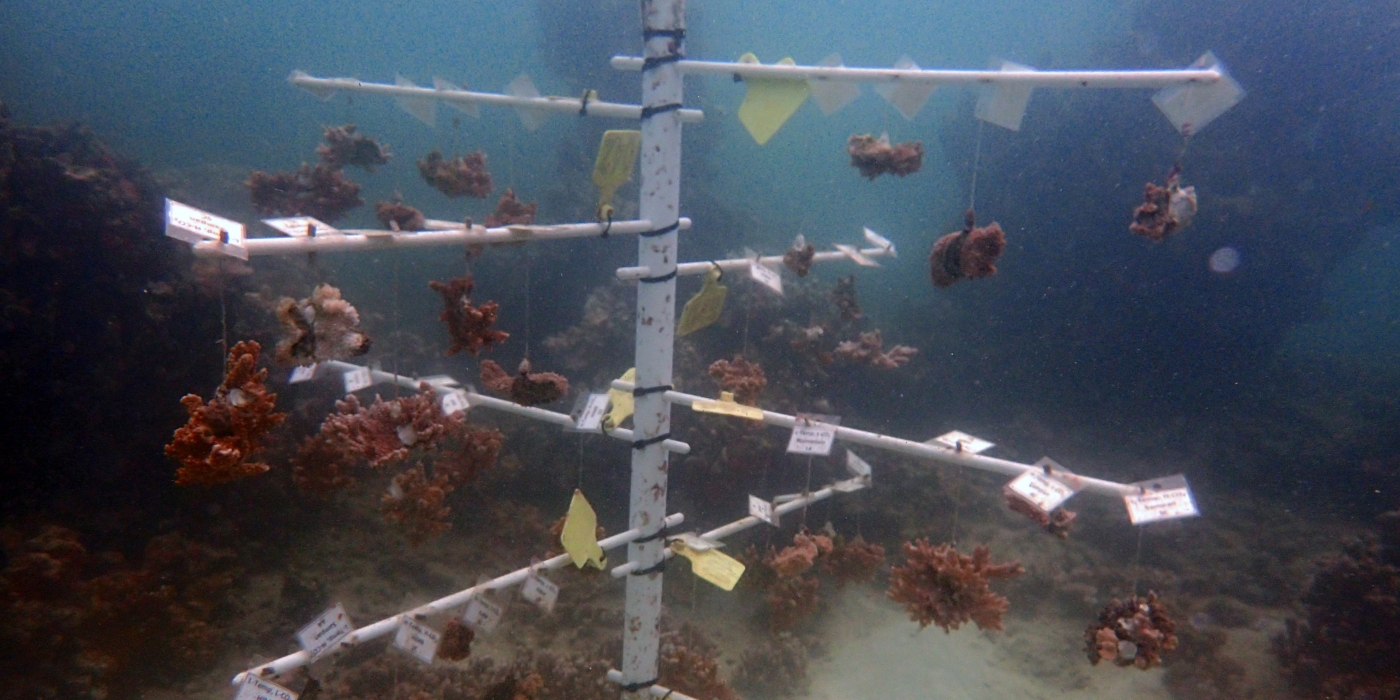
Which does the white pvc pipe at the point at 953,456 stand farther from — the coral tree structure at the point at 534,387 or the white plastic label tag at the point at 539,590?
the white plastic label tag at the point at 539,590

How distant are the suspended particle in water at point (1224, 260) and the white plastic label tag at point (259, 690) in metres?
A: 16.2

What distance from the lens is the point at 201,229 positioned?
1579mm

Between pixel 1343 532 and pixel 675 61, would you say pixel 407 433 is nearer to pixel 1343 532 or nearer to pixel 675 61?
pixel 675 61

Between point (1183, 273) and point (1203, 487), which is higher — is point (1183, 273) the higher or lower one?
the higher one

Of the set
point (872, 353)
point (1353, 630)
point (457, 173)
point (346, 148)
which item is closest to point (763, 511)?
point (457, 173)

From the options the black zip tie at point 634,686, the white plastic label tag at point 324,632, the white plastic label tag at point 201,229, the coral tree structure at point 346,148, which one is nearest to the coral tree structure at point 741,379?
the black zip tie at point 634,686

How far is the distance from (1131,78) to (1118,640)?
2676 mm

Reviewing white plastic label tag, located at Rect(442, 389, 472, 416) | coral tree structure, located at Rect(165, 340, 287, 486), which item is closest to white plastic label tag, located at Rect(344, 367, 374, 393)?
white plastic label tag, located at Rect(442, 389, 472, 416)

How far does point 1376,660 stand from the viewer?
6613 mm

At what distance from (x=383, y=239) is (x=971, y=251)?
2734mm

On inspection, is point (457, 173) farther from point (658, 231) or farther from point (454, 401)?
point (658, 231)

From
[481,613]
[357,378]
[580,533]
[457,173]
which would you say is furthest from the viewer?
[457,173]

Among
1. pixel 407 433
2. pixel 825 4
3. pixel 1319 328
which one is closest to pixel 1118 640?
pixel 407 433

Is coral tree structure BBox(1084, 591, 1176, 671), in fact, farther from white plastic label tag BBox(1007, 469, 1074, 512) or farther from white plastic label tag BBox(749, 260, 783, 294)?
white plastic label tag BBox(749, 260, 783, 294)
